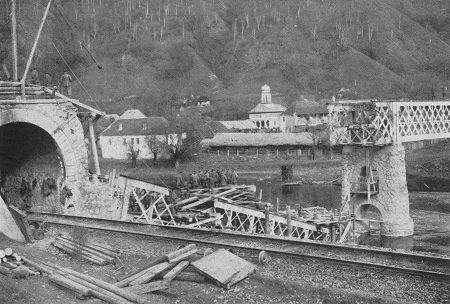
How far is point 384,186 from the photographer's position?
132 ft

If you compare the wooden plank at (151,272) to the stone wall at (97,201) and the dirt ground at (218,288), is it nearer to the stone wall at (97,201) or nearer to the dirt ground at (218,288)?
the dirt ground at (218,288)

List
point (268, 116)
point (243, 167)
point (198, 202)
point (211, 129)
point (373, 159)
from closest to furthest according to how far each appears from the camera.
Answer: point (198, 202)
point (373, 159)
point (243, 167)
point (211, 129)
point (268, 116)

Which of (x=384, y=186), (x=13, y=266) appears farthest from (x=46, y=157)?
(x=384, y=186)

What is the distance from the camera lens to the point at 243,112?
122 m

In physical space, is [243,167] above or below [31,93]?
below

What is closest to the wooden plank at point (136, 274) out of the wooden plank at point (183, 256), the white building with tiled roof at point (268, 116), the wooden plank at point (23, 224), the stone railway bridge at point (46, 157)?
the wooden plank at point (183, 256)

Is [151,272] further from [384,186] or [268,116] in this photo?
[268,116]

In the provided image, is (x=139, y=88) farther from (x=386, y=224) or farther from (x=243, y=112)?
(x=386, y=224)

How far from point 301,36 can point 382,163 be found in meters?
127

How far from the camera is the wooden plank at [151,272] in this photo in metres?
14.4

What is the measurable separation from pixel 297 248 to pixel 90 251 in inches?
246

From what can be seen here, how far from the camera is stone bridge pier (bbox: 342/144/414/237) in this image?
3972 centimetres

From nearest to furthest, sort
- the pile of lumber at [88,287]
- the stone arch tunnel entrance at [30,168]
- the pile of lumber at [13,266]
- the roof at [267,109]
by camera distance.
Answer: the pile of lumber at [88,287] → the pile of lumber at [13,266] → the stone arch tunnel entrance at [30,168] → the roof at [267,109]

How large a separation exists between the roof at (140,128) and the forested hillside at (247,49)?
92.3 ft
